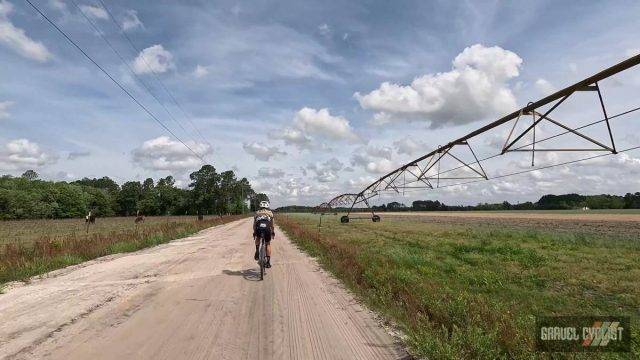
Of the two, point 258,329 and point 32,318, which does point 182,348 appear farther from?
point 32,318

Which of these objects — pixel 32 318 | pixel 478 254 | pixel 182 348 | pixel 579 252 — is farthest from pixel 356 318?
pixel 579 252

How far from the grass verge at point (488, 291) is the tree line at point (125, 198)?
9901 centimetres

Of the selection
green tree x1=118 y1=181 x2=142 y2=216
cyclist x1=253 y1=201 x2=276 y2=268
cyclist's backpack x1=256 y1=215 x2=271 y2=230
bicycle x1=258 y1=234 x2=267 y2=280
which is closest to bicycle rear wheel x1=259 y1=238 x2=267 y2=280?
bicycle x1=258 y1=234 x2=267 y2=280

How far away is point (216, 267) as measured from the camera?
14641mm

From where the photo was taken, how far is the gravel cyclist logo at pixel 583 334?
6043 millimetres

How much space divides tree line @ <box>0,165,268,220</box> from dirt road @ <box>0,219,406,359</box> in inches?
3881

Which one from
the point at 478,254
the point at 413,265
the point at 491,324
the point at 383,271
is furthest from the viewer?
the point at 478,254

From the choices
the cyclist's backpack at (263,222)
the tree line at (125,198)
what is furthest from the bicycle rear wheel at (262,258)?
the tree line at (125,198)

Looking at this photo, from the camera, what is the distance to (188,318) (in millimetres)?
7691

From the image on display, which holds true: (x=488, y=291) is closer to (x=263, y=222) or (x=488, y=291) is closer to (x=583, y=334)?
(x=583, y=334)

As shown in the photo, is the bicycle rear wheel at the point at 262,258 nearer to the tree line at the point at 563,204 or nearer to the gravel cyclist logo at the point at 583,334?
the gravel cyclist logo at the point at 583,334

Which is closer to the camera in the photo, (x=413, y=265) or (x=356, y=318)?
(x=356, y=318)

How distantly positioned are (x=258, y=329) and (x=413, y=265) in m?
8.31

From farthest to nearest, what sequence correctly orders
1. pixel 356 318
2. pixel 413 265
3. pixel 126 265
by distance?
pixel 126 265, pixel 413 265, pixel 356 318
